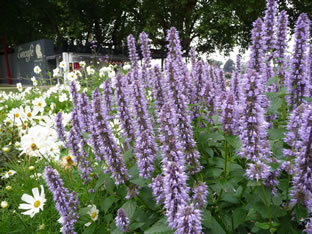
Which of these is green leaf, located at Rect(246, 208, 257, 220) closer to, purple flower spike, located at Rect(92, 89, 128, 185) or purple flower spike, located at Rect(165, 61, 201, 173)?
purple flower spike, located at Rect(165, 61, 201, 173)

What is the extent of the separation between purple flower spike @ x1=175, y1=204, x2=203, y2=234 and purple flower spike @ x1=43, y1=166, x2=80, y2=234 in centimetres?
113

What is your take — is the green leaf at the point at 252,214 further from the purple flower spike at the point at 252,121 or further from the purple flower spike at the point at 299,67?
the purple flower spike at the point at 299,67

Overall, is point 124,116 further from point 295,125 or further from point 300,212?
point 300,212

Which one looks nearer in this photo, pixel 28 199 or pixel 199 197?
pixel 199 197

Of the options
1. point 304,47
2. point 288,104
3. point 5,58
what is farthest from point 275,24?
point 5,58

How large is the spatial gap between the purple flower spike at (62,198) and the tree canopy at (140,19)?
2023 cm

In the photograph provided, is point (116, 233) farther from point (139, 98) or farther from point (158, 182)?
point (139, 98)

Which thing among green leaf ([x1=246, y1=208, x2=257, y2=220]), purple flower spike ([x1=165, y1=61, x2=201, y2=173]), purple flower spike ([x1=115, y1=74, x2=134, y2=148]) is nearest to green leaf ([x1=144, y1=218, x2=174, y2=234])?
purple flower spike ([x1=165, y1=61, x2=201, y2=173])

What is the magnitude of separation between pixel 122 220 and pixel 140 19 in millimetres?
25025

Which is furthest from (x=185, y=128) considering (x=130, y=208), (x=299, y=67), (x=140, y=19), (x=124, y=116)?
(x=140, y=19)

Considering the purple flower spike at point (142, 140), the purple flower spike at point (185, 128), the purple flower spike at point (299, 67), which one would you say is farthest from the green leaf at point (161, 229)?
the purple flower spike at point (299, 67)

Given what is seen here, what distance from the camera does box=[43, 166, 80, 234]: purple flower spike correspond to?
2.07 meters

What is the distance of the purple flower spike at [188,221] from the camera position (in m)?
1.28

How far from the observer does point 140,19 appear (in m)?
25.1
